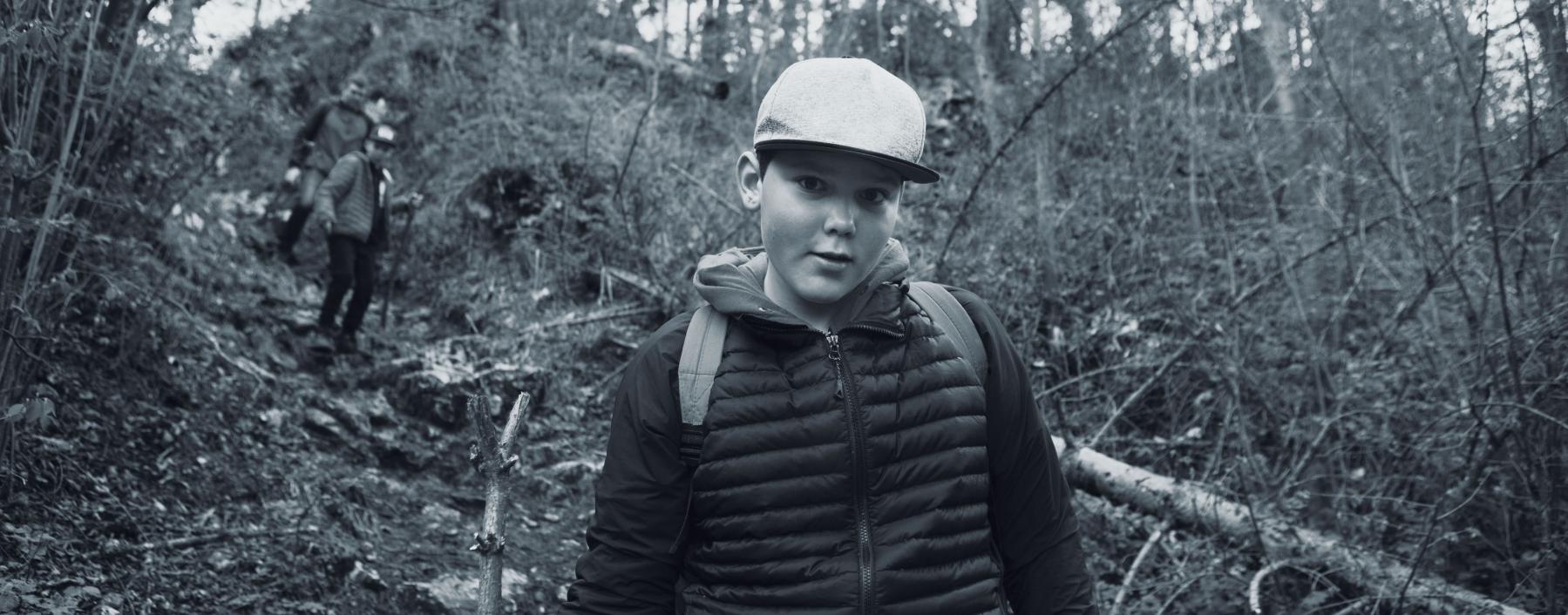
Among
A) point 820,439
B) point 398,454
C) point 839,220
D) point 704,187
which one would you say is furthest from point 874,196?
point 704,187

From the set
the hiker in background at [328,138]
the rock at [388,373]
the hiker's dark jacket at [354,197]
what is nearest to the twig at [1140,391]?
the rock at [388,373]

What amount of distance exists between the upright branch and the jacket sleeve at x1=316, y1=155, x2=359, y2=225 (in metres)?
5.69

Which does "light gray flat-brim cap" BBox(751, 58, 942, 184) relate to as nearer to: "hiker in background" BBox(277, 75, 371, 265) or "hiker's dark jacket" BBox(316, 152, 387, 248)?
"hiker's dark jacket" BBox(316, 152, 387, 248)

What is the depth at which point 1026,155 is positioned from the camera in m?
9.02

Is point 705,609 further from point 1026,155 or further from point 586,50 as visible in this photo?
point 586,50

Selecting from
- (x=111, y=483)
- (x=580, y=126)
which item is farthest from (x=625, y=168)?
(x=111, y=483)

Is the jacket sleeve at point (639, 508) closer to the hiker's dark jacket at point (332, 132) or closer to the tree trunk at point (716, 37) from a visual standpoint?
the hiker's dark jacket at point (332, 132)

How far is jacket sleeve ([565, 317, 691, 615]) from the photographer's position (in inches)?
73.5

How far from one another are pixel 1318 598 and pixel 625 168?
19.7ft

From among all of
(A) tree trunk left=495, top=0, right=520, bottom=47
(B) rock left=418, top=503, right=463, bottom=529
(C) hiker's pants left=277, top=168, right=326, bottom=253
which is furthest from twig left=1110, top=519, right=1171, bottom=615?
(A) tree trunk left=495, top=0, right=520, bottom=47

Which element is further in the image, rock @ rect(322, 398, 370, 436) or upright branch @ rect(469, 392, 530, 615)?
rock @ rect(322, 398, 370, 436)

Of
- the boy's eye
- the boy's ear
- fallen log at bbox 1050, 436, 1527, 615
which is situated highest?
the boy's ear

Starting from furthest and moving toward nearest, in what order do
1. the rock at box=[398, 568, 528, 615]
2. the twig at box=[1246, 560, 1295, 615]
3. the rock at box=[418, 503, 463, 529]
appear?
the rock at box=[418, 503, 463, 529], the rock at box=[398, 568, 528, 615], the twig at box=[1246, 560, 1295, 615]

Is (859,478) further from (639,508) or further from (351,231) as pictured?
(351,231)
